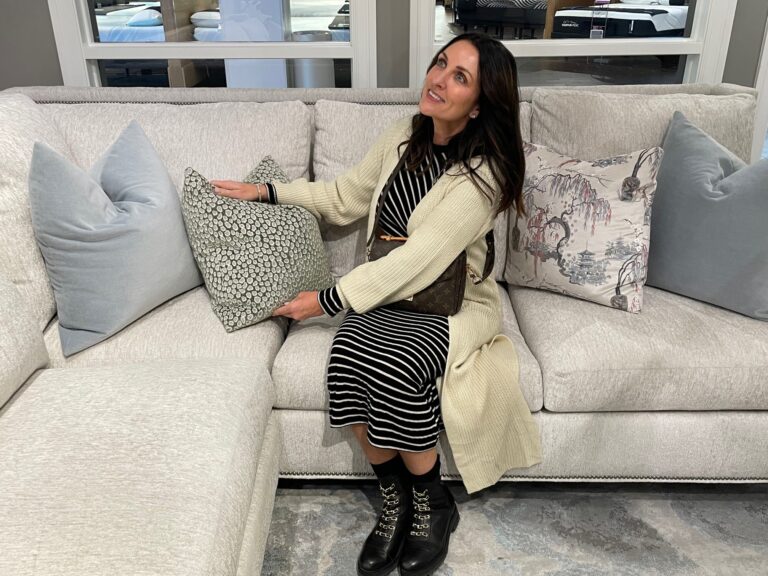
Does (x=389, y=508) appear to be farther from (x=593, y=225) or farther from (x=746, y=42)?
(x=746, y=42)

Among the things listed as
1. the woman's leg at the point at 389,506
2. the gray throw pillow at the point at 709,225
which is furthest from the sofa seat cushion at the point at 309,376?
the gray throw pillow at the point at 709,225

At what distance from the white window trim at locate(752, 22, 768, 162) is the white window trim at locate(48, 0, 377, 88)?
4.55 feet

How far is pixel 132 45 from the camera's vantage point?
2363mm

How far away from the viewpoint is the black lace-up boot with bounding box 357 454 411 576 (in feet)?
4.77

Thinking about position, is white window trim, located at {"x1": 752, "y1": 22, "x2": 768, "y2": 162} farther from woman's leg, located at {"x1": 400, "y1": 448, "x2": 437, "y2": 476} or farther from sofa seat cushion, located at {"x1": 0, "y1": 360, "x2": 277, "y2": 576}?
sofa seat cushion, located at {"x1": 0, "y1": 360, "x2": 277, "y2": 576}

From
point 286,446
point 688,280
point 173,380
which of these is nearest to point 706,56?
point 688,280

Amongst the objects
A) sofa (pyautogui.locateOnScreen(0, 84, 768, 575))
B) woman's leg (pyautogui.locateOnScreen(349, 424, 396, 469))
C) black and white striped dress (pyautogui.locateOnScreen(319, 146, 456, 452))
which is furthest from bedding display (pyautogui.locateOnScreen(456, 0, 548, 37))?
woman's leg (pyautogui.locateOnScreen(349, 424, 396, 469))

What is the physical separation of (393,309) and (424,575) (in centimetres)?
61

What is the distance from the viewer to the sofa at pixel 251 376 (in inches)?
41.1

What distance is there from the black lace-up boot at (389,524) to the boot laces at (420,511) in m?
0.03

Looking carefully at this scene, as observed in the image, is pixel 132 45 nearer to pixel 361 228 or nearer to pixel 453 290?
pixel 361 228

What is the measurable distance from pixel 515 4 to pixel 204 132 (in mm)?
1248

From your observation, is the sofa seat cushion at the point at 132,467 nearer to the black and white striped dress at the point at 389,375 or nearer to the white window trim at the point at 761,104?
the black and white striped dress at the point at 389,375

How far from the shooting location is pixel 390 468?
59.4 inches
